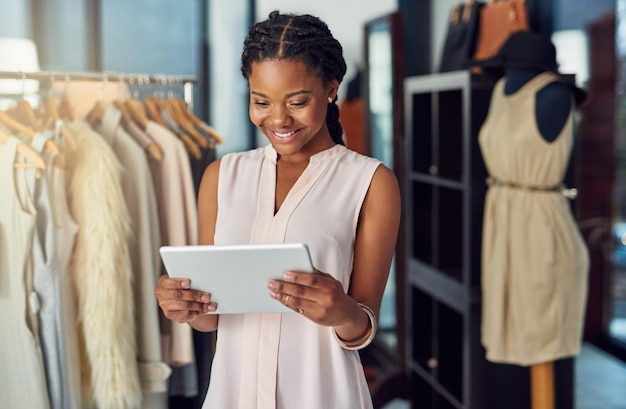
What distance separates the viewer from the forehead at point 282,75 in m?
1.25

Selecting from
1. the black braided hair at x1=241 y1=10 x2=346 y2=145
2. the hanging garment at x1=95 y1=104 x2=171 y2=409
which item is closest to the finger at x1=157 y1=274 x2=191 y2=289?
the black braided hair at x1=241 y1=10 x2=346 y2=145

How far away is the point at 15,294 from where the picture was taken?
1.73 m

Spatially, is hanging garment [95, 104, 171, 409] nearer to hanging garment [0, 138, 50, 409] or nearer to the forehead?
hanging garment [0, 138, 50, 409]

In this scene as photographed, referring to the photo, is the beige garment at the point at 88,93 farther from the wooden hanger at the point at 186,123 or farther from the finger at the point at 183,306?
the finger at the point at 183,306

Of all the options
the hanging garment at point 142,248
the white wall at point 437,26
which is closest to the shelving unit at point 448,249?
the white wall at point 437,26

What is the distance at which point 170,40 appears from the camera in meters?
4.49

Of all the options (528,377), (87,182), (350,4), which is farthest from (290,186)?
(350,4)

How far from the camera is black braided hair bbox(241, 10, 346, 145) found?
4.10ft

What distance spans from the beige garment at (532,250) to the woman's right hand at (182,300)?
1541mm

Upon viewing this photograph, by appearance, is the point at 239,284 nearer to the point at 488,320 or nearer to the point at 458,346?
the point at 488,320

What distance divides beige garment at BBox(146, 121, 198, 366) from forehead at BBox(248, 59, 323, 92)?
87cm

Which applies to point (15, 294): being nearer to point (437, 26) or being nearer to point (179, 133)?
point (179, 133)

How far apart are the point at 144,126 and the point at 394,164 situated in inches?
81.0

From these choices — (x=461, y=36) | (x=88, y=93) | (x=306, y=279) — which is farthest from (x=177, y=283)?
(x=461, y=36)
